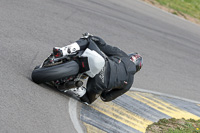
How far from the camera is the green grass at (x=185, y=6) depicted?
17938mm

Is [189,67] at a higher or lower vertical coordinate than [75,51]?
lower

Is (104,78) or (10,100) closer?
(10,100)

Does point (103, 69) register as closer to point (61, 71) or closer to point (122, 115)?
point (61, 71)

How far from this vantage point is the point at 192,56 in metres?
12.5

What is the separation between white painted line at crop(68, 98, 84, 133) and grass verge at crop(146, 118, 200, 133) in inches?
57.5

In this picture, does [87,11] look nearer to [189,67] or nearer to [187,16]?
[189,67]

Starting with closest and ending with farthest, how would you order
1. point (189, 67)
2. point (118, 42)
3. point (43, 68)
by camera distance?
1. point (43, 68)
2. point (118, 42)
3. point (189, 67)

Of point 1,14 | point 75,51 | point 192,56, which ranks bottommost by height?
point 192,56

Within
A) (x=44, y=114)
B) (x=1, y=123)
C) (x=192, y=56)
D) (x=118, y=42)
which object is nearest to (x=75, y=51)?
(x=44, y=114)

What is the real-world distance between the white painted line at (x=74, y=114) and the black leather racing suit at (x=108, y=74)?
0.26 meters

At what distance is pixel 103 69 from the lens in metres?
6.22

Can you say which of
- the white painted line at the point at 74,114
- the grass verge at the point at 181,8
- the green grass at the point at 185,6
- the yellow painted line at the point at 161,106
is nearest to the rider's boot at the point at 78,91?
the white painted line at the point at 74,114

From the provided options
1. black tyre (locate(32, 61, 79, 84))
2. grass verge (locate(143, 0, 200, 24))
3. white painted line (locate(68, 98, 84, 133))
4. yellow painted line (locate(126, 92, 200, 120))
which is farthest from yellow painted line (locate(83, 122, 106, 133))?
grass verge (locate(143, 0, 200, 24))

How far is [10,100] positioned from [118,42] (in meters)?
5.86
